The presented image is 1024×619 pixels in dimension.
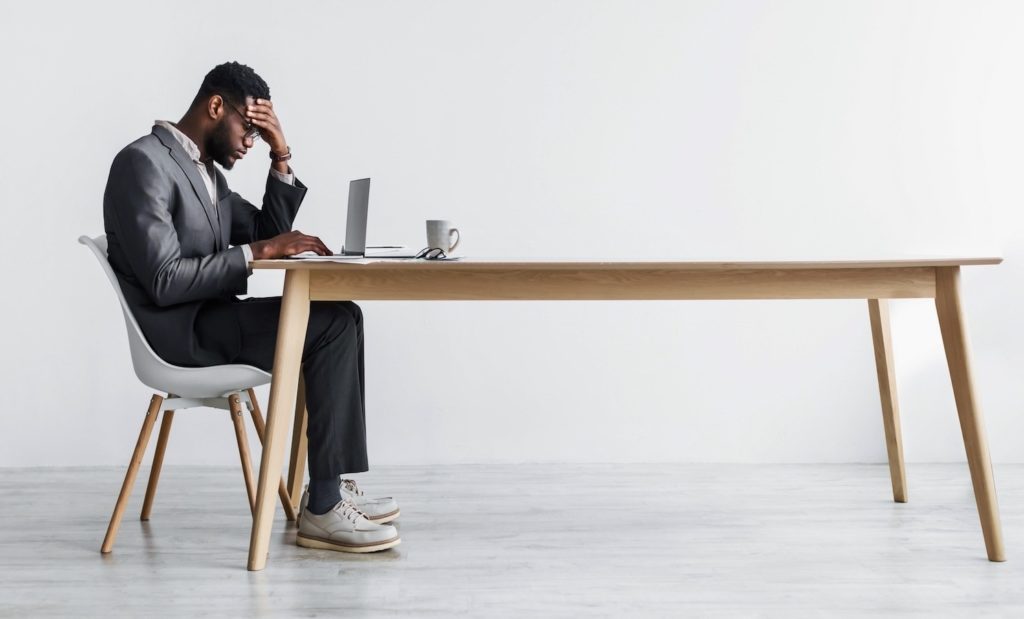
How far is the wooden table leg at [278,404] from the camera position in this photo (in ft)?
6.59

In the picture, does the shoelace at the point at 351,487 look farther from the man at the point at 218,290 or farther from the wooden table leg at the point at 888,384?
the wooden table leg at the point at 888,384

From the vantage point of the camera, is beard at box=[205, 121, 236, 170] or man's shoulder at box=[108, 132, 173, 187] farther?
beard at box=[205, 121, 236, 170]

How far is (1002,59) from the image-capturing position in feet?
10.8

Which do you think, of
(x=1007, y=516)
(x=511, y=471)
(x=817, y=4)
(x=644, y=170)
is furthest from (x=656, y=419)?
(x=817, y=4)

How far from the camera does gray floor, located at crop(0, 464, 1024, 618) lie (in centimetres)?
182

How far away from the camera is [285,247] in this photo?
2.11m

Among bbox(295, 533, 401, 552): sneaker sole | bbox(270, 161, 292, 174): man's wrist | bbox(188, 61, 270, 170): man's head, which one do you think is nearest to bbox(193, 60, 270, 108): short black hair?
bbox(188, 61, 270, 170): man's head

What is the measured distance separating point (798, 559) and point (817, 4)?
6.75 ft

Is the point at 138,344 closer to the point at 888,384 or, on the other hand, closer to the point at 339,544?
the point at 339,544

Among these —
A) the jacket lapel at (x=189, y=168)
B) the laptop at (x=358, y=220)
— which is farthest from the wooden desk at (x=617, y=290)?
the jacket lapel at (x=189, y=168)

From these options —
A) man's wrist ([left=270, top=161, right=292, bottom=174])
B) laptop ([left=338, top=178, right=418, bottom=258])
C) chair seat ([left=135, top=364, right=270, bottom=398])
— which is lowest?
chair seat ([left=135, top=364, right=270, bottom=398])

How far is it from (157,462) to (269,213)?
0.73 meters

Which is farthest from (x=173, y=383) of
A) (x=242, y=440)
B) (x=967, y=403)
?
(x=967, y=403)

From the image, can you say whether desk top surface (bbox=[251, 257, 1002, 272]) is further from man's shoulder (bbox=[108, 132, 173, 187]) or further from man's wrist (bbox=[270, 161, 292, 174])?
man's wrist (bbox=[270, 161, 292, 174])
